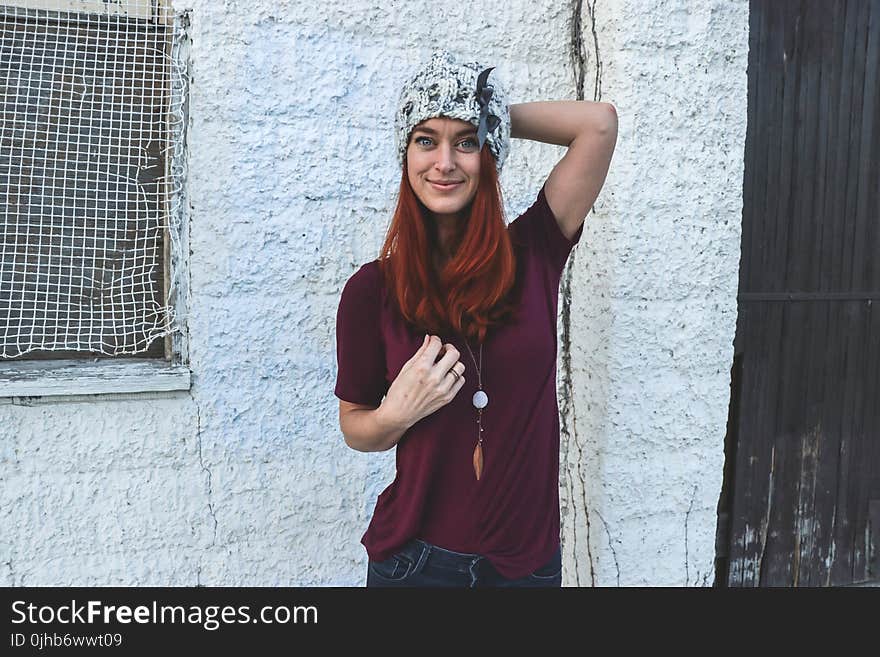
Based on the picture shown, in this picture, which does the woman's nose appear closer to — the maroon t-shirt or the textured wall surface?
the maroon t-shirt

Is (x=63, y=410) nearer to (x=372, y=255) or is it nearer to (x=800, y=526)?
(x=372, y=255)

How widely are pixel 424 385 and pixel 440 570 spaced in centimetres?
40

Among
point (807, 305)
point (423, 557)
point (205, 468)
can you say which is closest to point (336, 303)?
point (205, 468)

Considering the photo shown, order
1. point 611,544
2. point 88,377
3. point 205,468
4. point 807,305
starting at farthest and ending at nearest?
point 807,305, point 611,544, point 205,468, point 88,377

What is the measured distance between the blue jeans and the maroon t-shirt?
0.6 inches

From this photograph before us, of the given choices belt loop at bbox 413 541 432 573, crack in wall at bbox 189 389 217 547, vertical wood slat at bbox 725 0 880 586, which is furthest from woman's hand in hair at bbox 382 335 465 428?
vertical wood slat at bbox 725 0 880 586

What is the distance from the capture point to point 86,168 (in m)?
2.09

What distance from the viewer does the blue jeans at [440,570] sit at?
4.85 ft

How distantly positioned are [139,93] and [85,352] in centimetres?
79

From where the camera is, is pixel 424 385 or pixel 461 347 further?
pixel 461 347

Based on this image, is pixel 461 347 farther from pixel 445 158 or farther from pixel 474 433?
pixel 445 158

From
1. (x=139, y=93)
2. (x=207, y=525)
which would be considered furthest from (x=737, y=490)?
(x=139, y=93)

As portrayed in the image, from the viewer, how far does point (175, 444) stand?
84.7 inches

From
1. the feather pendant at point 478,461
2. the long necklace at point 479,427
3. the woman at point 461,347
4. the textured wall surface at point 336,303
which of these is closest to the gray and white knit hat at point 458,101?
the woman at point 461,347
